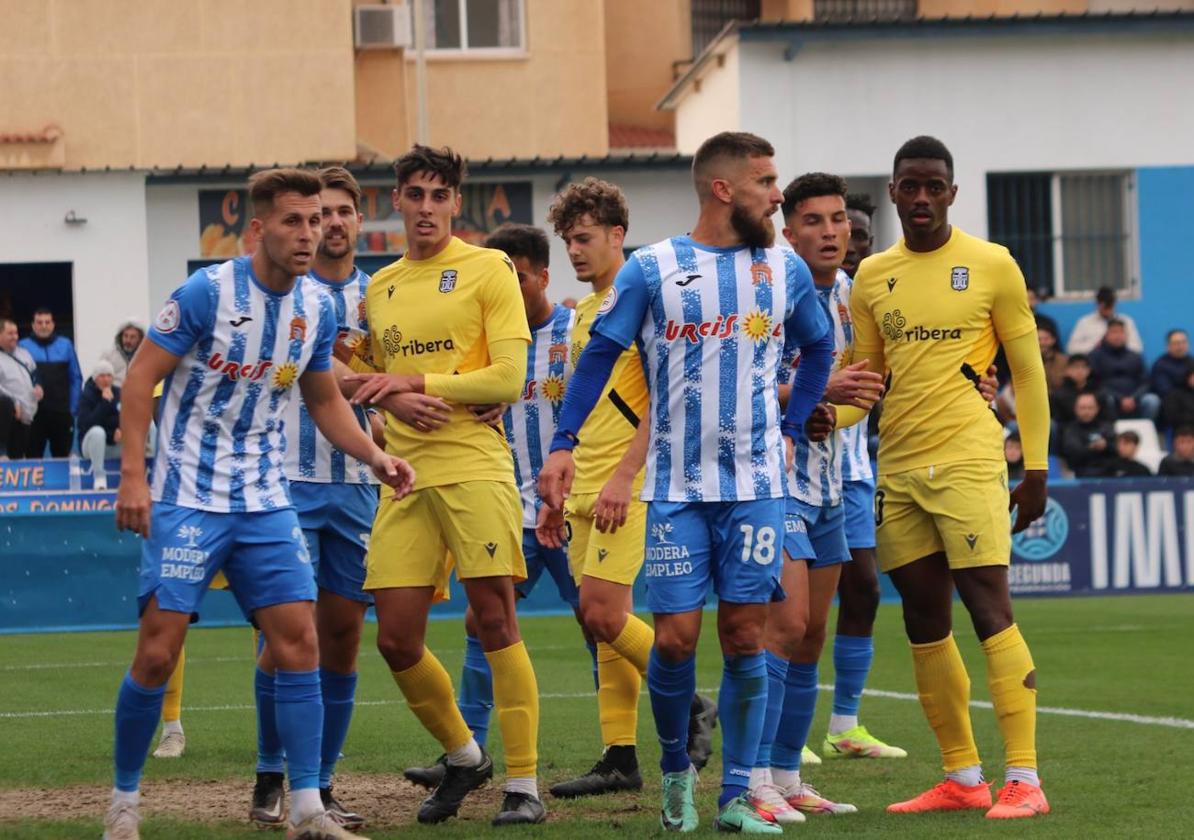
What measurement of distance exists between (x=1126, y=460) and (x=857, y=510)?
11983 millimetres

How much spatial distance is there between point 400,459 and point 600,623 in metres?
1.24

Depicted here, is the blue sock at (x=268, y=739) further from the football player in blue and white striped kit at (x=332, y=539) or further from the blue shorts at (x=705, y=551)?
the blue shorts at (x=705, y=551)

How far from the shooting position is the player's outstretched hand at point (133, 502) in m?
6.75

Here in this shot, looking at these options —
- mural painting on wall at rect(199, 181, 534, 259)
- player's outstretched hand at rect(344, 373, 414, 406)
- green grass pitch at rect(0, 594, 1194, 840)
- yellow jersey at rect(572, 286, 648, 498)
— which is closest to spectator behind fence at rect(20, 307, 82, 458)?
mural painting on wall at rect(199, 181, 534, 259)

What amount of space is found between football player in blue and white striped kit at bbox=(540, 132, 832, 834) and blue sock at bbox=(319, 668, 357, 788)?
1390 millimetres

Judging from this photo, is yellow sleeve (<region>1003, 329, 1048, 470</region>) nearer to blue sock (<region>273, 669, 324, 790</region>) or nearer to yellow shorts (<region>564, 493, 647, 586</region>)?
yellow shorts (<region>564, 493, 647, 586</region>)

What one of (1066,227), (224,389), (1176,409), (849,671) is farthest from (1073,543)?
(224,389)

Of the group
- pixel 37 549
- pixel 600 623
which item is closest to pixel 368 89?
pixel 37 549

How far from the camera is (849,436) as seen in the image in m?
9.20

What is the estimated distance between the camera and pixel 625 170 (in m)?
28.2

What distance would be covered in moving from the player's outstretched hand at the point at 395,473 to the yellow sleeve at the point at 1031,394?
238 centimetres

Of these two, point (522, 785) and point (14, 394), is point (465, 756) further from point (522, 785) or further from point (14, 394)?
point (14, 394)

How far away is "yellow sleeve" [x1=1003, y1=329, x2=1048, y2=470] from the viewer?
794cm

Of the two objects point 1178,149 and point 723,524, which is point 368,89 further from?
point 723,524
